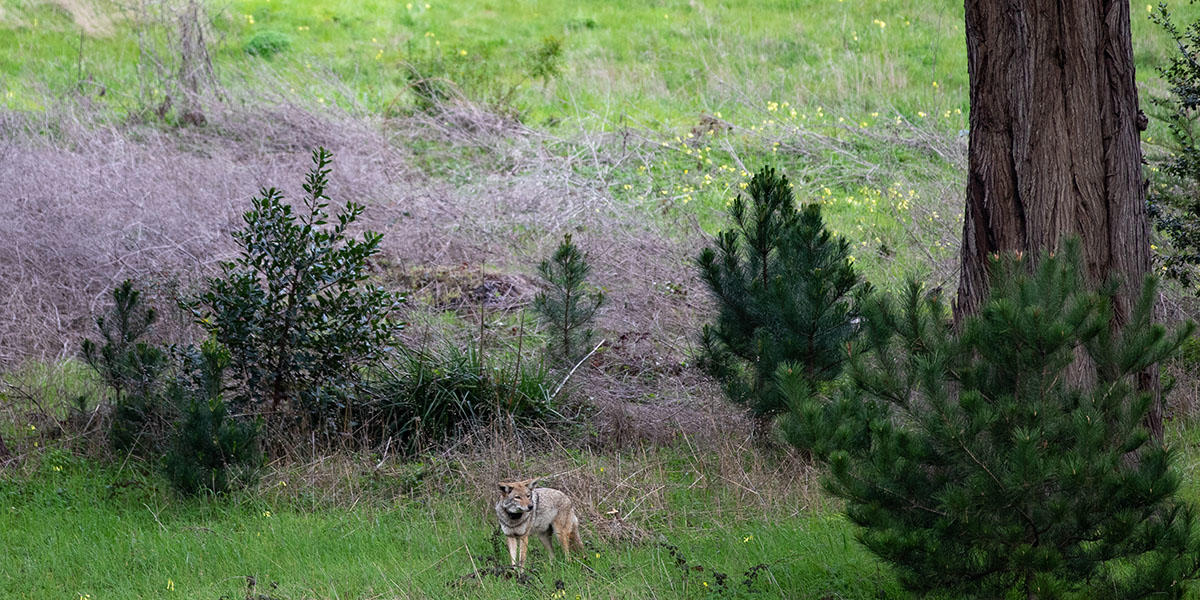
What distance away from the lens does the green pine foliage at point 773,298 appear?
6.32 meters

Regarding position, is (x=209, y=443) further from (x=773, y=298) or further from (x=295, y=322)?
(x=773, y=298)

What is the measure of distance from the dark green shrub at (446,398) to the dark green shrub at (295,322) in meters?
0.25

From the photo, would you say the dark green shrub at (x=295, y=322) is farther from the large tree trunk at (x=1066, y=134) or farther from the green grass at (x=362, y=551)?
the large tree trunk at (x=1066, y=134)

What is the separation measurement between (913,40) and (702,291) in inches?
443

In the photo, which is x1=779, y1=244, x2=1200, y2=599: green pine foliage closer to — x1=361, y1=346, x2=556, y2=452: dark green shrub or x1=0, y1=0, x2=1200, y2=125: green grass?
x1=361, y1=346, x2=556, y2=452: dark green shrub

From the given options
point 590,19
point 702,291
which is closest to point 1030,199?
point 702,291

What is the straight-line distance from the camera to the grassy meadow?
5.50 m

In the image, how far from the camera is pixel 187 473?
6188 millimetres

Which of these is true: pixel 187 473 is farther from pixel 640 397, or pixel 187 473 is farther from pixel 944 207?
pixel 944 207

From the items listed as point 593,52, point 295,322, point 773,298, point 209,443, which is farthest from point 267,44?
point 773,298

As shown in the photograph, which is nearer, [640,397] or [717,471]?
[717,471]

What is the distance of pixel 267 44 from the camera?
18203mm

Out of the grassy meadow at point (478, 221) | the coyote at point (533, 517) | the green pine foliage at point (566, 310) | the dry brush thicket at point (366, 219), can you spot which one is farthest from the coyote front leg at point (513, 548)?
the green pine foliage at point (566, 310)

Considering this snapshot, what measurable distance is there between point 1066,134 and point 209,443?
4.56 meters
